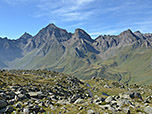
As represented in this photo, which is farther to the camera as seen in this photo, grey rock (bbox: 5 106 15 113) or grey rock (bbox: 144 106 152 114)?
grey rock (bbox: 144 106 152 114)

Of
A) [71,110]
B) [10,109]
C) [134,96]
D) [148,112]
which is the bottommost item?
[134,96]

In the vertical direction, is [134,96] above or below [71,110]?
below

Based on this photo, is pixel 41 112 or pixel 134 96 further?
pixel 134 96

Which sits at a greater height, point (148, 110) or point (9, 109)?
point (9, 109)

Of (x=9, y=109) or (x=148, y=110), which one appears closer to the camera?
(x=9, y=109)

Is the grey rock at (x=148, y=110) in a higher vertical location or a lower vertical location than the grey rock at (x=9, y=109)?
lower

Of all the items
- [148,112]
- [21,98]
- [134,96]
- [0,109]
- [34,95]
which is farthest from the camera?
[134,96]

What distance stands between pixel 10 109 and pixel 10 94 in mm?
9265

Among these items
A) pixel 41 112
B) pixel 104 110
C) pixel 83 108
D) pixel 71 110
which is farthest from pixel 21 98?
A: pixel 104 110

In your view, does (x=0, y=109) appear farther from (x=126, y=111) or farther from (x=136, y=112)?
(x=136, y=112)

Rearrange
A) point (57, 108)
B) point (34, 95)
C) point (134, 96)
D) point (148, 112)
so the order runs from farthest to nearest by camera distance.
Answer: point (134, 96)
point (34, 95)
point (57, 108)
point (148, 112)

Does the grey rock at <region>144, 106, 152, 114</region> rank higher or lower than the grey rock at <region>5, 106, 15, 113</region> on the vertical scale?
lower

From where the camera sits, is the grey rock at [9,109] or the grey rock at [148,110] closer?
the grey rock at [9,109]

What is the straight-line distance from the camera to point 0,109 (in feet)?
91.9
